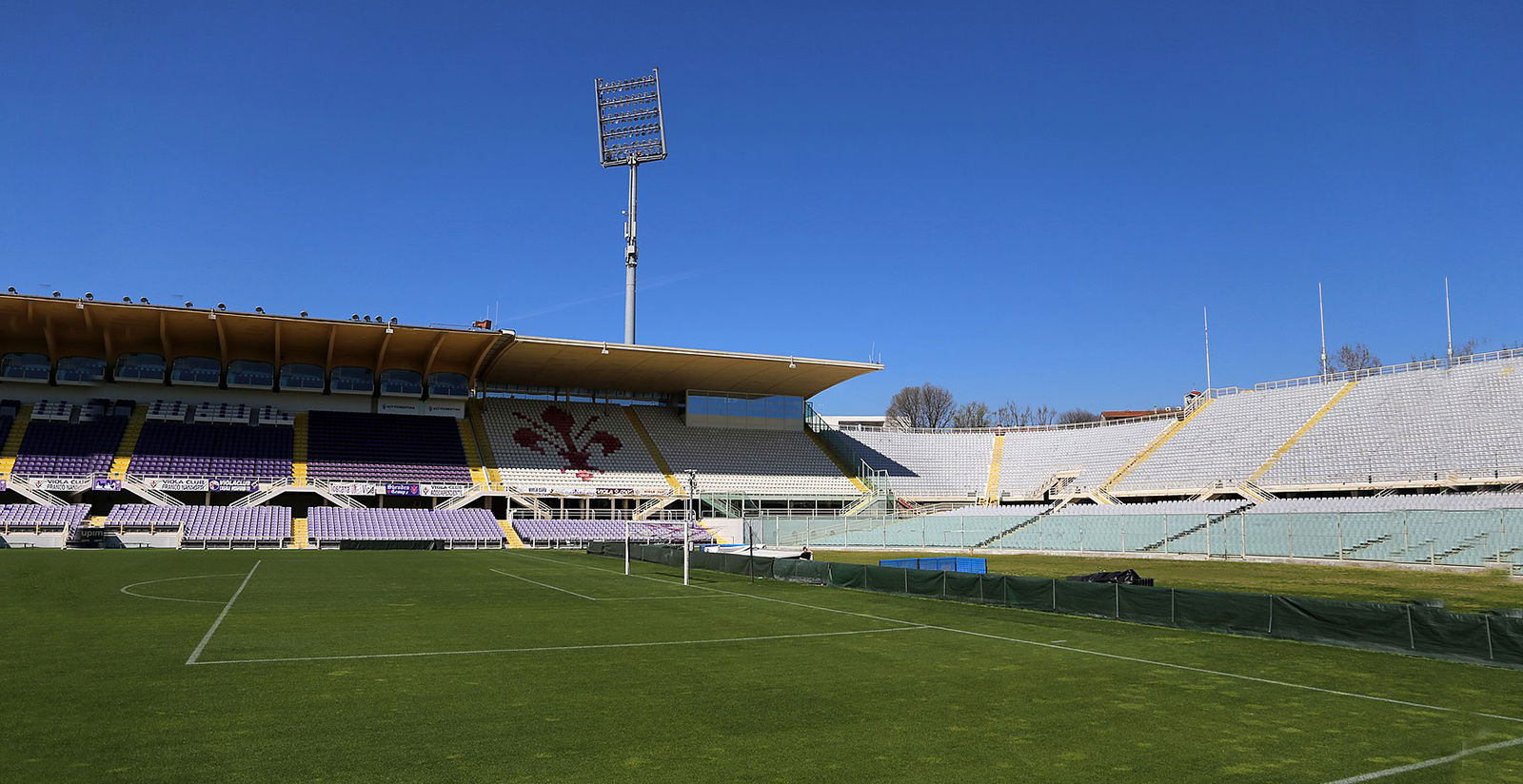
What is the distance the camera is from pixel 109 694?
1147 centimetres

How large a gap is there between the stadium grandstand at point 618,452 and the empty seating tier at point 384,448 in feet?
0.61

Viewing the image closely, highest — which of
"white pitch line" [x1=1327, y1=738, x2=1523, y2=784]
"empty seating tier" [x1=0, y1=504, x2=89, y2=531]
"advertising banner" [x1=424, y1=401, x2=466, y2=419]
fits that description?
"advertising banner" [x1=424, y1=401, x2=466, y2=419]

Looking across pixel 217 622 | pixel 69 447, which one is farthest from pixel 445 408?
pixel 217 622

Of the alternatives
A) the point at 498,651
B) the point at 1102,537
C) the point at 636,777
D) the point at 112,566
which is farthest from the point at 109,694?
the point at 1102,537

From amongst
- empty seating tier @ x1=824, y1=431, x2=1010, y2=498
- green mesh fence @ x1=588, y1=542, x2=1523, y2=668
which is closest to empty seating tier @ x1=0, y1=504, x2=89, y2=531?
green mesh fence @ x1=588, y1=542, x2=1523, y2=668

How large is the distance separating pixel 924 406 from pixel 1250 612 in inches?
4675

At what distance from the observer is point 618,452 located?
2756 inches

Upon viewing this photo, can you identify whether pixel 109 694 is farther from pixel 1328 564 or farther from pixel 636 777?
pixel 1328 564

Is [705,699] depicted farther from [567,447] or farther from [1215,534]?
[567,447]

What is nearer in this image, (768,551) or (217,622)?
(217,622)

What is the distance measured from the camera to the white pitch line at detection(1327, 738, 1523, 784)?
28.7 ft

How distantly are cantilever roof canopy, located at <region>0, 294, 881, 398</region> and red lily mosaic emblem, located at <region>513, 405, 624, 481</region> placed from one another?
312cm

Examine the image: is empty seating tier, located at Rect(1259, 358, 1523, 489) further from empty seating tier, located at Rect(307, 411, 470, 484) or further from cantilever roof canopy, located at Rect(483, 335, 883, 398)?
empty seating tier, located at Rect(307, 411, 470, 484)

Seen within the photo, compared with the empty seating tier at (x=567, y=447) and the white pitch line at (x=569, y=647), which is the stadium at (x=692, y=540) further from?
the empty seating tier at (x=567, y=447)
